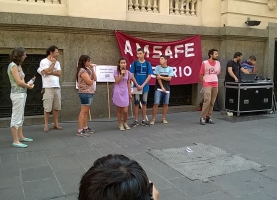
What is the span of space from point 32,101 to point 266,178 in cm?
612

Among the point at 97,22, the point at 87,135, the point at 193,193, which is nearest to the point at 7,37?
the point at 97,22

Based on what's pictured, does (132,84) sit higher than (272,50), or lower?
lower

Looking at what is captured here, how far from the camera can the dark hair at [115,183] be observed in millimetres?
1033

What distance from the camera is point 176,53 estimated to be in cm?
921

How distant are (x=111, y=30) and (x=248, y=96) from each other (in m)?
4.64

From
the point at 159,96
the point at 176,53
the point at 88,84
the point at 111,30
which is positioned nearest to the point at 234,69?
the point at 176,53

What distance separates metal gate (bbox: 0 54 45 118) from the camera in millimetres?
7500

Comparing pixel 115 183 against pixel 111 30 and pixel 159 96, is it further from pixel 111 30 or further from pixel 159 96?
pixel 111 30

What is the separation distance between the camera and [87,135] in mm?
6473

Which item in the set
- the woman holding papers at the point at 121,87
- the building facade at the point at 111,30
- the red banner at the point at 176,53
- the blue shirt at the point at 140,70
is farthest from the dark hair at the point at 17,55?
the red banner at the point at 176,53

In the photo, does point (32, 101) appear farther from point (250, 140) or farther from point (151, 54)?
point (250, 140)

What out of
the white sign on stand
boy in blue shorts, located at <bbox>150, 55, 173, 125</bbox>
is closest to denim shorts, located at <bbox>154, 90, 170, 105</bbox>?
boy in blue shorts, located at <bbox>150, 55, 173, 125</bbox>

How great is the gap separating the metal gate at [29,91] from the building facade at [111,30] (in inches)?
0.9

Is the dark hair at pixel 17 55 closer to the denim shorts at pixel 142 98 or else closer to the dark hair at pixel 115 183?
the denim shorts at pixel 142 98
